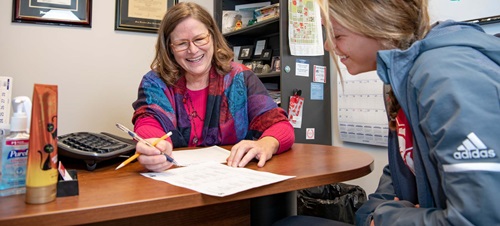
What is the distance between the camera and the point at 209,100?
54.6 inches

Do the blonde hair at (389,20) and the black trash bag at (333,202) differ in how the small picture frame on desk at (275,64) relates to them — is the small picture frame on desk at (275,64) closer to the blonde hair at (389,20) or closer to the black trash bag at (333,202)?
the black trash bag at (333,202)

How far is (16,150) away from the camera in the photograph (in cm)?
58

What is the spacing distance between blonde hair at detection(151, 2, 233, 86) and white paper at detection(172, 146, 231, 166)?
40 centimetres

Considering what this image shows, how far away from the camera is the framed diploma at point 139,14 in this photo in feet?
7.67

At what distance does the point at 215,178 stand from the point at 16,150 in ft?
1.19

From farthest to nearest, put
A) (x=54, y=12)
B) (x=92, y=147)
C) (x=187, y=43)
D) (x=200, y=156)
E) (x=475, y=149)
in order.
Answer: (x=54, y=12)
(x=187, y=43)
(x=200, y=156)
(x=92, y=147)
(x=475, y=149)

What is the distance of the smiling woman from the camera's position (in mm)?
1297

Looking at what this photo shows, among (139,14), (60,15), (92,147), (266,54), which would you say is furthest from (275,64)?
(92,147)

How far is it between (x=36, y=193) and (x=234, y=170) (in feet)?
1.33

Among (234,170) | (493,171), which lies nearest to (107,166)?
(234,170)

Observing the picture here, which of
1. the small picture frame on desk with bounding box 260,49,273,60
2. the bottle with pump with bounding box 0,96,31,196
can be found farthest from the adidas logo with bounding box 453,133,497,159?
the small picture frame on desk with bounding box 260,49,273,60

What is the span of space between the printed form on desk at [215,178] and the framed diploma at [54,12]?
5.87 feet

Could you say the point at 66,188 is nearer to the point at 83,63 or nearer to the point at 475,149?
the point at 475,149

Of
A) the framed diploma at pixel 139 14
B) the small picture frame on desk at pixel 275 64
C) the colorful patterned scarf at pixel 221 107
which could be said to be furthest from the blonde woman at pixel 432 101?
the framed diploma at pixel 139 14
